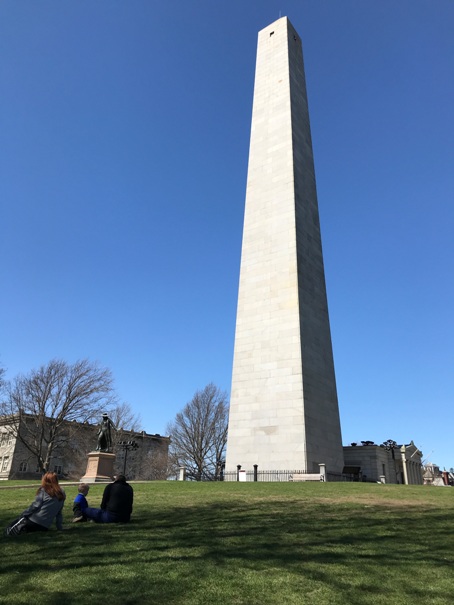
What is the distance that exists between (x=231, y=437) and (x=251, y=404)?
2.72 meters

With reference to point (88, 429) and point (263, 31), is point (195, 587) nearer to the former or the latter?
point (263, 31)

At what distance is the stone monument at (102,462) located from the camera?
2430 cm

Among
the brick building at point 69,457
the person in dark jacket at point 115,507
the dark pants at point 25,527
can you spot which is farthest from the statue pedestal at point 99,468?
the brick building at point 69,457

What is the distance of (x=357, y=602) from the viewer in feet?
17.9

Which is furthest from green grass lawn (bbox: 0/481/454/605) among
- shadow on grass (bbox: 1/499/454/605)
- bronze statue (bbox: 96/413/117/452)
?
bronze statue (bbox: 96/413/117/452)

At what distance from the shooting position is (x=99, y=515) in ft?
32.7

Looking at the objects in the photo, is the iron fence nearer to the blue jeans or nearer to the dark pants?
the blue jeans

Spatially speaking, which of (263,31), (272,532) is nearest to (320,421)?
(272,532)

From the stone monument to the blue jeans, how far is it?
14.9 m

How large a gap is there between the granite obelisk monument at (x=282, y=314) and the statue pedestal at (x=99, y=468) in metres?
9.50

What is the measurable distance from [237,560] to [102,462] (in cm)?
1957

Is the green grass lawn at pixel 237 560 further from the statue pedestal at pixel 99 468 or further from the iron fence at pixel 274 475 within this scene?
the iron fence at pixel 274 475

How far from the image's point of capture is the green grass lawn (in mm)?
5578

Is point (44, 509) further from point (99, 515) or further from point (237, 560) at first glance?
point (237, 560)
